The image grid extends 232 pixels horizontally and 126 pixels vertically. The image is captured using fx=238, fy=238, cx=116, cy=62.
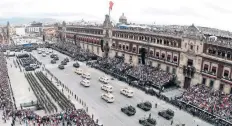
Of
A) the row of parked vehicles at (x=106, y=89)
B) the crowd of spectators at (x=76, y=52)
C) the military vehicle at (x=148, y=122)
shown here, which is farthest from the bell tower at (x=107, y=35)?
the military vehicle at (x=148, y=122)

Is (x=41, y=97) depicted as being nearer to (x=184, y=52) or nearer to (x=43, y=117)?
(x=43, y=117)

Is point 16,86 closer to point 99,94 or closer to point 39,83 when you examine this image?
point 39,83

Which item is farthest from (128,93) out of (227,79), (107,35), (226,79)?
(107,35)

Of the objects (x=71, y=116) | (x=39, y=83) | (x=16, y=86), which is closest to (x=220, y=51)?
(x=71, y=116)

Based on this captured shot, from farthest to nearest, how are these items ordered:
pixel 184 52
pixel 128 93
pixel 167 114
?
pixel 184 52
pixel 128 93
pixel 167 114

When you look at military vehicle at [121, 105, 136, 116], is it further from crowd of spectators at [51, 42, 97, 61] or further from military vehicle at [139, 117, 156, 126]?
crowd of spectators at [51, 42, 97, 61]

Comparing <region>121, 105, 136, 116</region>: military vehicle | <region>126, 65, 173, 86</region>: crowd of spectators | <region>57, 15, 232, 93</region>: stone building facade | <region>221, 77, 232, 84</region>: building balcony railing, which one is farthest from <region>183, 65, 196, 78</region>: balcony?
<region>121, 105, 136, 116</region>: military vehicle
